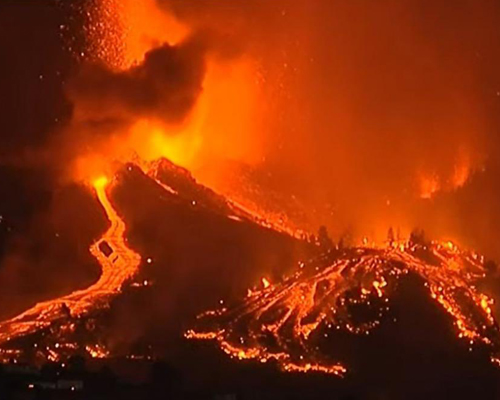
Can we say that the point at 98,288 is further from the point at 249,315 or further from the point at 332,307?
the point at 332,307

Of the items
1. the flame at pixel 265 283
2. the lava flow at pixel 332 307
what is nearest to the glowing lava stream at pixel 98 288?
the lava flow at pixel 332 307

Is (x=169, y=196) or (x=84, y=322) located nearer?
(x=84, y=322)

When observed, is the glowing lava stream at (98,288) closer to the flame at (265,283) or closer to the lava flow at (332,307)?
the lava flow at (332,307)

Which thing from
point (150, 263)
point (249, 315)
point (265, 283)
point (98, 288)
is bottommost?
point (249, 315)

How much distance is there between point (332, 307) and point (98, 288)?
838 cm

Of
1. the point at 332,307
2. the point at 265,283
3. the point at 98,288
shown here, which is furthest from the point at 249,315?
the point at 98,288

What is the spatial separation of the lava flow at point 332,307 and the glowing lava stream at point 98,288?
149 inches

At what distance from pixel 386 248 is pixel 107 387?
2163 centimetres

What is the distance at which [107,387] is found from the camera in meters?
45.6

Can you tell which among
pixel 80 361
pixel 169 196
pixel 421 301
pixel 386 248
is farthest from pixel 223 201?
pixel 80 361

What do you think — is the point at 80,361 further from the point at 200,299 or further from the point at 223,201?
the point at 223,201

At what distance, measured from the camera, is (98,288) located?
60.3 meters

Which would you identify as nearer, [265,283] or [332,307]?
[332,307]

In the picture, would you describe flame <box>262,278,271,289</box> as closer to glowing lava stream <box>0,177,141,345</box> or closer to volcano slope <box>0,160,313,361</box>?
volcano slope <box>0,160,313,361</box>
